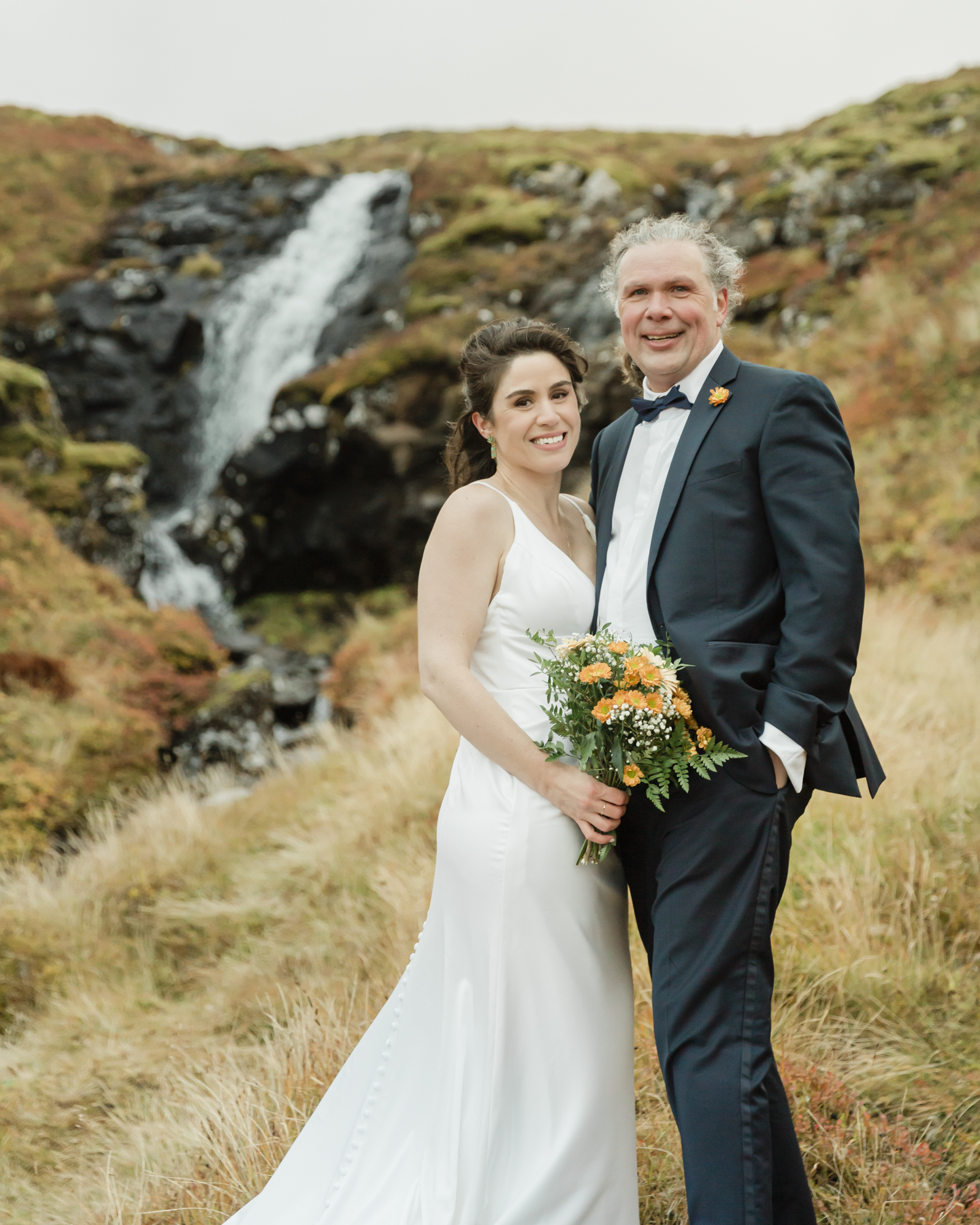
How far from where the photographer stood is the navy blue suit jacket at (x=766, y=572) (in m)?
2.12

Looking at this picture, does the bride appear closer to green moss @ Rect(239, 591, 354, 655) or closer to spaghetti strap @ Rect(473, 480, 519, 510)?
spaghetti strap @ Rect(473, 480, 519, 510)

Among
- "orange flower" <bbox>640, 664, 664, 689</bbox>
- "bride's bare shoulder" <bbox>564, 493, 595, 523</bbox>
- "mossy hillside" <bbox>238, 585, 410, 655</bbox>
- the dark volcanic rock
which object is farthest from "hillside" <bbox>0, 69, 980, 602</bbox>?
"orange flower" <bbox>640, 664, 664, 689</bbox>

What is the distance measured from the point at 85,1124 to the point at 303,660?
9582 millimetres

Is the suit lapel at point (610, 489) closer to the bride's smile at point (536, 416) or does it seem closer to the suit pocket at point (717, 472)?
the bride's smile at point (536, 416)

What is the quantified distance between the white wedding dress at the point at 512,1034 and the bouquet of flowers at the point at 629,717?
0.89 ft

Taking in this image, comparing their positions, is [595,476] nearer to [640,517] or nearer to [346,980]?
[640,517]

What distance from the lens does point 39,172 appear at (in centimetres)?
2212

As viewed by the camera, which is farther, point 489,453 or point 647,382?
point 489,453

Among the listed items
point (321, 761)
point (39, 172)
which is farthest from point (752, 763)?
point (39, 172)

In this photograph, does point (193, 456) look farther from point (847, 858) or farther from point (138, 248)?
point (847, 858)

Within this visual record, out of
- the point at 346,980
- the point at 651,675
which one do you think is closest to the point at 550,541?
the point at 651,675

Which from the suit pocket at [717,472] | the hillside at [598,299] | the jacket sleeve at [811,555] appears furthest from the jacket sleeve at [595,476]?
the hillside at [598,299]

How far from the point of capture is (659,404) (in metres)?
2.47

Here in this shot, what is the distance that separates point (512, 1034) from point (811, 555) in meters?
1.37
